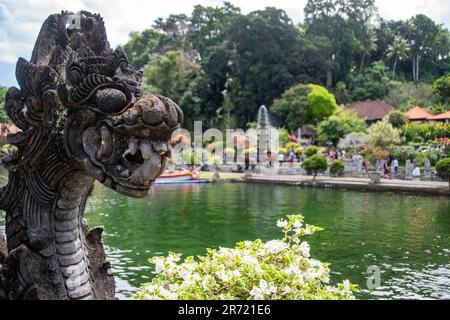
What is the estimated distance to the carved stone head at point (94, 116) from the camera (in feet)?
7.06

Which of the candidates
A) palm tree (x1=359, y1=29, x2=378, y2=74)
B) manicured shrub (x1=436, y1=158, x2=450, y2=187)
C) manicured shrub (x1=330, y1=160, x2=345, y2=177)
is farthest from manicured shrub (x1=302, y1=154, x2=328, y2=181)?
palm tree (x1=359, y1=29, x2=378, y2=74)

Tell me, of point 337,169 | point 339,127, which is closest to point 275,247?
point 337,169

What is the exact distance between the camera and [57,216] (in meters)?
2.40

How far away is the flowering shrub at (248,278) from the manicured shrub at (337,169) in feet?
74.7

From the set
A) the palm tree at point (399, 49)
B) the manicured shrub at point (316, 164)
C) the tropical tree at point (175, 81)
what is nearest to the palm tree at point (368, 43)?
the palm tree at point (399, 49)

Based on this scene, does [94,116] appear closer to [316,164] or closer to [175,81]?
[316,164]

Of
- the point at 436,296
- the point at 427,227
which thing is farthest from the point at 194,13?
the point at 436,296

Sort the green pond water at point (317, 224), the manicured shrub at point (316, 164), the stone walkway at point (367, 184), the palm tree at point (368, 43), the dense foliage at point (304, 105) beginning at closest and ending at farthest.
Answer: the green pond water at point (317, 224), the stone walkway at point (367, 184), the manicured shrub at point (316, 164), the dense foliage at point (304, 105), the palm tree at point (368, 43)

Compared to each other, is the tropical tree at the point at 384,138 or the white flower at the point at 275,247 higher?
the tropical tree at the point at 384,138

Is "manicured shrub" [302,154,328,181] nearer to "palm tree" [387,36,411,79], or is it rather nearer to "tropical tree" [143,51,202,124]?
"tropical tree" [143,51,202,124]

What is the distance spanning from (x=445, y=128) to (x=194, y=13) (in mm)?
38847

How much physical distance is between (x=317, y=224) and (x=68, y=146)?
11927 mm

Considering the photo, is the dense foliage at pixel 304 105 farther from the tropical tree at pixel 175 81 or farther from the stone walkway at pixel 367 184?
the stone walkway at pixel 367 184
